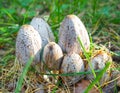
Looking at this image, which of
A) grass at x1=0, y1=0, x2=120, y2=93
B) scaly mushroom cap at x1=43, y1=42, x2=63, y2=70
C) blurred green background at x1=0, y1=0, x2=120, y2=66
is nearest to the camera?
scaly mushroom cap at x1=43, y1=42, x2=63, y2=70

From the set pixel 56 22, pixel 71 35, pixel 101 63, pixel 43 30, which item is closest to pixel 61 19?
pixel 56 22

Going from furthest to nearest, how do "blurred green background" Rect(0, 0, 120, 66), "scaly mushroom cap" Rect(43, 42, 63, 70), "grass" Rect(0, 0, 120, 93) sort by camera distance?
"blurred green background" Rect(0, 0, 120, 66)
"grass" Rect(0, 0, 120, 93)
"scaly mushroom cap" Rect(43, 42, 63, 70)

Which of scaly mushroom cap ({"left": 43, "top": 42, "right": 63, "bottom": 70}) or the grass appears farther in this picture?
the grass

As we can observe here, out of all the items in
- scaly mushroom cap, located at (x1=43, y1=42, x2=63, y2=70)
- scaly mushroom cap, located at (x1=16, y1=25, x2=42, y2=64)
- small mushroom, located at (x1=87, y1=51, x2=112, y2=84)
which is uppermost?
scaly mushroom cap, located at (x1=16, y1=25, x2=42, y2=64)

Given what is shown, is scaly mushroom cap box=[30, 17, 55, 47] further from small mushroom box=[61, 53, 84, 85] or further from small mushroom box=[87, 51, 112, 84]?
small mushroom box=[87, 51, 112, 84]

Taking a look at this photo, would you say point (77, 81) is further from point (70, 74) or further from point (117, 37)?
point (117, 37)

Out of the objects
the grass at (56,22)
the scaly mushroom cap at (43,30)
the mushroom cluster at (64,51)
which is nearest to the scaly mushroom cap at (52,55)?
the mushroom cluster at (64,51)

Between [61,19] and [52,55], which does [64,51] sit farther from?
[61,19]

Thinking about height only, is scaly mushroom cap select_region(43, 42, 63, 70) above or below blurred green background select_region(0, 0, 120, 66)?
below

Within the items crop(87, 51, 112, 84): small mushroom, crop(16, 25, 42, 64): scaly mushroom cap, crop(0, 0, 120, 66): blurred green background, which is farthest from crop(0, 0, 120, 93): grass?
crop(87, 51, 112, 84): small mushroom
